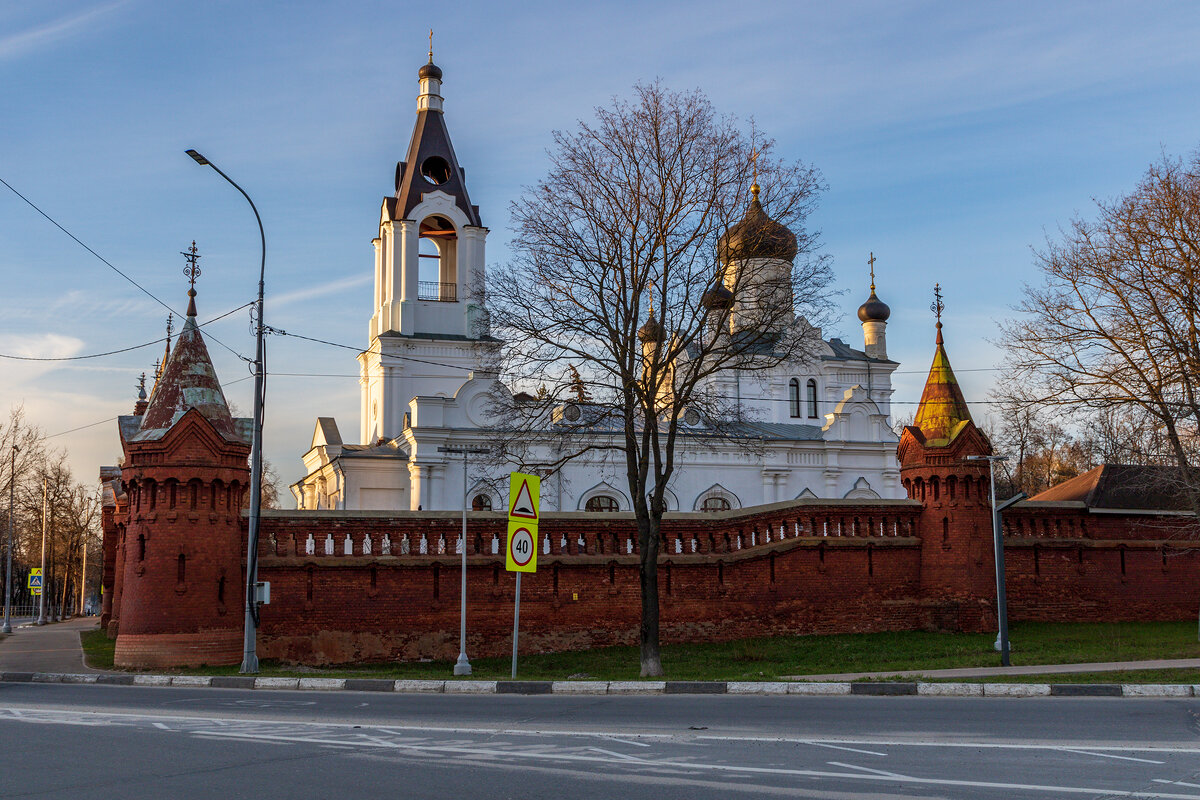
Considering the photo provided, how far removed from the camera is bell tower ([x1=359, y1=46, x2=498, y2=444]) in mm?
45625

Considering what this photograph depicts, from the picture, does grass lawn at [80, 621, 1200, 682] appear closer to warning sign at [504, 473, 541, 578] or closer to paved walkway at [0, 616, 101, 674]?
paved walkway at [0, 616, 101, 674]

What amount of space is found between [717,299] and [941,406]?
6.07 metres

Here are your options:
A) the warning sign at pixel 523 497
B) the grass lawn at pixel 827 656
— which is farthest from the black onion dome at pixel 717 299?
the grass lawn at pixel 827 656

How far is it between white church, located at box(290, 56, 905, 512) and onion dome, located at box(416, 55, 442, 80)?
59 mm

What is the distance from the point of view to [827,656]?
19.7 meters

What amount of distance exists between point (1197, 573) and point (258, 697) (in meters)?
19.7

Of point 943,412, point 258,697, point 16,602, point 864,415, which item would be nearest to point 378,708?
point 258,697

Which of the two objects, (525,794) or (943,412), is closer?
(525,794)

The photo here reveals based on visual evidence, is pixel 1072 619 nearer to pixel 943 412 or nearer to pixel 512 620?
pixel 943 412

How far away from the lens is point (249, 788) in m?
7.73

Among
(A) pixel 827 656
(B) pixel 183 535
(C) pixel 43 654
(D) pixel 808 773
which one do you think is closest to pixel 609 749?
(D) pixel 808 773

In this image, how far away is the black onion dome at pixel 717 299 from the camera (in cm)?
1986

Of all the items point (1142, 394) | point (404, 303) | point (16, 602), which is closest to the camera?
point (1142, 394)

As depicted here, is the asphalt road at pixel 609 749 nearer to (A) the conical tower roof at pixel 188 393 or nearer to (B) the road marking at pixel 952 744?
(B) the road marking at pixel 952 744
